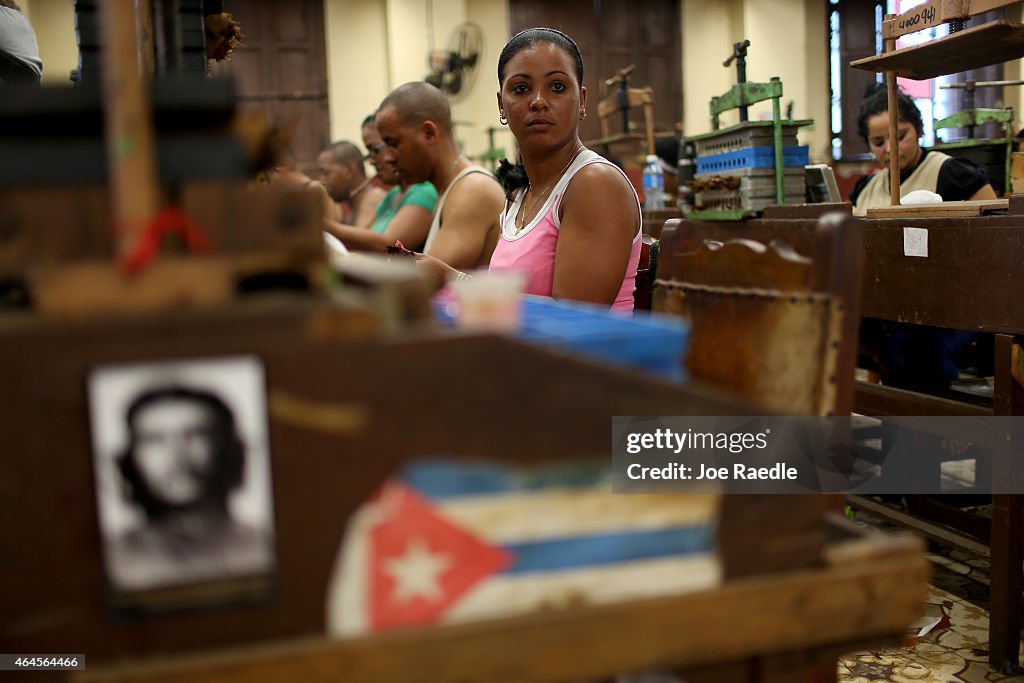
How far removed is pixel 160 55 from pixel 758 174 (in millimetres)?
3312

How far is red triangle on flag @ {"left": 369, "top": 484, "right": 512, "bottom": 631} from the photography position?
95cm

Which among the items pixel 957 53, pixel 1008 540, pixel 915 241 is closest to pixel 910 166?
pixel 957 53

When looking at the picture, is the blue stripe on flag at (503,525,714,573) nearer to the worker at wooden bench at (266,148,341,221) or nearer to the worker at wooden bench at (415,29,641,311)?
the worker at wooden bench at (266,148,341,221)

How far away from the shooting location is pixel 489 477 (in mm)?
966

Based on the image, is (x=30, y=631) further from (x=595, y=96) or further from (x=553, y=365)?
(x=595, y=96)

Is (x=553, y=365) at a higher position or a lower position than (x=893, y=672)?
higher

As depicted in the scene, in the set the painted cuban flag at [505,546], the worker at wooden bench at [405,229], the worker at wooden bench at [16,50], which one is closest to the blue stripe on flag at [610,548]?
the painted cuban flag at [505,546]

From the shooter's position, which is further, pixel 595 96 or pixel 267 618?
pixel 595 96

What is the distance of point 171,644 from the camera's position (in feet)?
3.05

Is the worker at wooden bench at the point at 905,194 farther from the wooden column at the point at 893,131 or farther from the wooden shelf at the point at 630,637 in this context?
the wooden shelf at the point at 630,637

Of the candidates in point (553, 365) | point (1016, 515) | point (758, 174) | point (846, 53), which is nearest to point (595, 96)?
point (846, 53)

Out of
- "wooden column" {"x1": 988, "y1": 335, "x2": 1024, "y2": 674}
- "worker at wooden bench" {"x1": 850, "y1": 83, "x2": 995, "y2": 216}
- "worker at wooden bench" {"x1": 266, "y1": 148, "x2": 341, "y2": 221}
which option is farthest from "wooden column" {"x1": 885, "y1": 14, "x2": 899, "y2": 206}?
"worker at wooden bench" {"x1": 266, "y1": 148, "x2": 341, "y2": 221}

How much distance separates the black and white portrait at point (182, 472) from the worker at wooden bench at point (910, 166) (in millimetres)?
3479

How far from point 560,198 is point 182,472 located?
1.48 m
